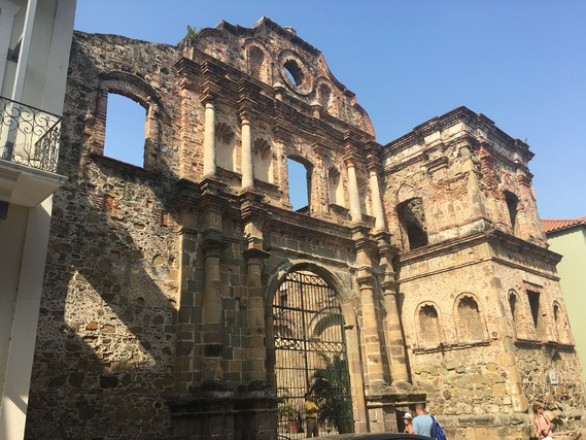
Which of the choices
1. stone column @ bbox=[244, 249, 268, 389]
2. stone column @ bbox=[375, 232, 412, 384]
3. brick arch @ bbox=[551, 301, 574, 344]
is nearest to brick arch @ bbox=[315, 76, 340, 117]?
stone column @ bbox=[375, 232, 412, 384]

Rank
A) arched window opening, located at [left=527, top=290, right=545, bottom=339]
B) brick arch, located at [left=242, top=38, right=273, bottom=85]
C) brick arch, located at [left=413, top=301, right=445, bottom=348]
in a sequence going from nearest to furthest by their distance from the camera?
brick arch, located at [left=413, top=301, right=445, bottom=348]
brick arch, located at [left=242, top=38, right=273, bottom=85]
arched window opening, located at [left=527, top=290, right=545, bottom=339]

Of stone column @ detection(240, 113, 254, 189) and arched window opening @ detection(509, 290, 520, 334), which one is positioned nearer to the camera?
stone column @ detection(240, 113, 254, 189)

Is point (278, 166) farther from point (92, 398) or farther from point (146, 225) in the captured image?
point (92, 398)

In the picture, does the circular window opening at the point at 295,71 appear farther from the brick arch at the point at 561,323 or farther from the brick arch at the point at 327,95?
the brick arch at the point at 561,323

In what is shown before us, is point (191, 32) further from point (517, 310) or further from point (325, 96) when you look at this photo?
point (517, 310)

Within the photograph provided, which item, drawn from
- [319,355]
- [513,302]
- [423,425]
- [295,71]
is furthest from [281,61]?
[423,425]

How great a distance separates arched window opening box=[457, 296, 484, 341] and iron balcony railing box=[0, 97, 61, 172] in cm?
1028

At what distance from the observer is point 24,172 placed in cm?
576

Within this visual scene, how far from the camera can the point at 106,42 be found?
35.4 ft

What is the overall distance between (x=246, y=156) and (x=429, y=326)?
265 inches

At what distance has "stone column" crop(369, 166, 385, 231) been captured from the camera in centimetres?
1433

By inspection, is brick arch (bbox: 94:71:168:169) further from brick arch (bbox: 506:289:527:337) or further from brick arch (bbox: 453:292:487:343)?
brick arch (bbox: 506:289:527:337)

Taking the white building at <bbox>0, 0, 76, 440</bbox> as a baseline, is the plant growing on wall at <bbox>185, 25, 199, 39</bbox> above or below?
above

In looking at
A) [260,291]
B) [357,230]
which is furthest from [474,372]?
[260,291]
